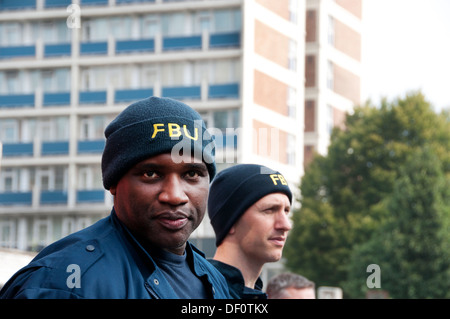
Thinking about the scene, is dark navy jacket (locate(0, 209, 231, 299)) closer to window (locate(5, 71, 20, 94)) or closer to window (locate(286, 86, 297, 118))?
window (locate(286, 86, 297, 118))

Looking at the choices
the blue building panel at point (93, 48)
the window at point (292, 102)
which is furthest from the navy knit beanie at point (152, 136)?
the blue building panel at point (93, 48)

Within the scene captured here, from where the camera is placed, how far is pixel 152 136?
2232 mm

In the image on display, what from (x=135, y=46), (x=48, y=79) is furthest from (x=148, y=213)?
(x=48, y=79)

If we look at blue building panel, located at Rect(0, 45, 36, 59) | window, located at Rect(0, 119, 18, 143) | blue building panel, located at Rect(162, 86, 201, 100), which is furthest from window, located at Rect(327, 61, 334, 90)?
window, located at Rect(0, 119, 18, 143)

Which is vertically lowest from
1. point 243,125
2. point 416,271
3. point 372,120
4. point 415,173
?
point 416,271

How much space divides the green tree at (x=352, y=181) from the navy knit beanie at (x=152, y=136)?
2755 cm

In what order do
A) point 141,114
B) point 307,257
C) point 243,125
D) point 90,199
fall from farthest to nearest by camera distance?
point 90,199 < point 243,125 < point 307,257 < point 141,114

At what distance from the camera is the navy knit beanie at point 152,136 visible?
7.32 ft

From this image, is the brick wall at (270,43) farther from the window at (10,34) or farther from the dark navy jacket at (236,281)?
the dark navy jacket at (236,281)

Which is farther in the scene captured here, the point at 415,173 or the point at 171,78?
the point at 171,78

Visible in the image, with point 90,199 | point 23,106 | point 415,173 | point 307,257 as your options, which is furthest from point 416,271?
point 23,106

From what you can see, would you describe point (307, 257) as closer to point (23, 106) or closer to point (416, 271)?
point (416, 271)
